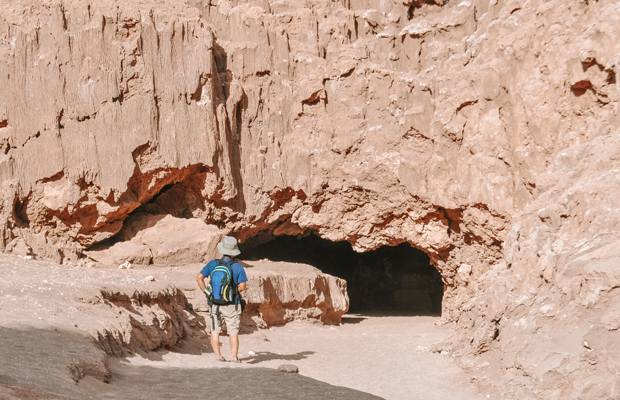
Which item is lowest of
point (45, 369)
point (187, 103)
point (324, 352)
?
point (324, 352)

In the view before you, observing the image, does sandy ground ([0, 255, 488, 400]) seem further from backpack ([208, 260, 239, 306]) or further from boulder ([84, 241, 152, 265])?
backpack ([208, 260, 239, 306])

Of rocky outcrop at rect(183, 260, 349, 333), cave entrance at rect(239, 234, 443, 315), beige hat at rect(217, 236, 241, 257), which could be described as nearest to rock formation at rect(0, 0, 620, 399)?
rocky outcrop at rect(183, 260, 349, 333)

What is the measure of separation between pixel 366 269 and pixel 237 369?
35.8 ft

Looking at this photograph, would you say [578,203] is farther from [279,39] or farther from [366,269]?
[366,269]

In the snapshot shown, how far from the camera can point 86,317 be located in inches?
215

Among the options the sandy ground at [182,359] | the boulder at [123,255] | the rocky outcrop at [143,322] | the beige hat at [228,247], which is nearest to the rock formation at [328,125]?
the boulder at [123,255]

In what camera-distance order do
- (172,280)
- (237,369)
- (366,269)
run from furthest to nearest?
(366,269) → (172,280) → (237,369)

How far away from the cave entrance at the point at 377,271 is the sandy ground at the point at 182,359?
18.4ft

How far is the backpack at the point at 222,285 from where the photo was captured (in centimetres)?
585

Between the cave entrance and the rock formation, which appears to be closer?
the rock formation

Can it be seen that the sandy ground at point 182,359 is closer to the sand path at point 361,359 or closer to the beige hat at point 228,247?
the sand path at point 361,359

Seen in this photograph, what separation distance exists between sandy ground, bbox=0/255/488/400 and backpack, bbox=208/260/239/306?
62 centimetres

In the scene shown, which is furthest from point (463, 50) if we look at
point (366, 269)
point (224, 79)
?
point (366, 269)

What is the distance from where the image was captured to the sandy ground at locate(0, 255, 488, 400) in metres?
4.07
